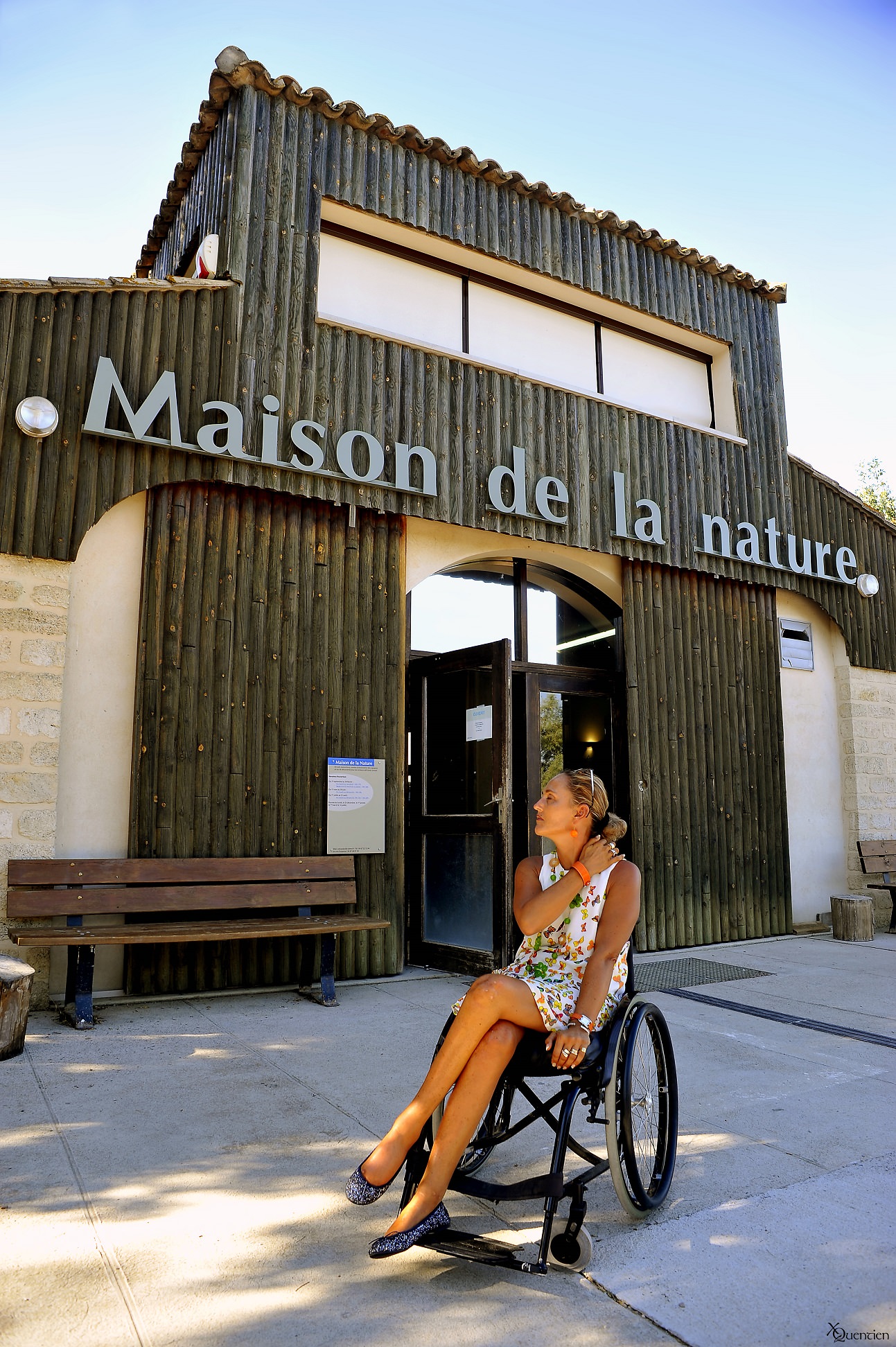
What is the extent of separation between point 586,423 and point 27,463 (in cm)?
471

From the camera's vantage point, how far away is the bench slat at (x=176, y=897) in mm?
5102

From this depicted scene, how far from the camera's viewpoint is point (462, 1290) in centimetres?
232

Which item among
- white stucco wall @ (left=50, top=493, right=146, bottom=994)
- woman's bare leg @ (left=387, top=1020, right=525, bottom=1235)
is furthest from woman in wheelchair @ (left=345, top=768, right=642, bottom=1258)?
white stucco wall @ (left=50, top=493, right=146, bottom=994)

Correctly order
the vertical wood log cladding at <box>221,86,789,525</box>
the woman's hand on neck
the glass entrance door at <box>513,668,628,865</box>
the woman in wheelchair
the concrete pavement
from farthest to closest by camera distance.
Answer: the glass entrance door at <box>513,668,628,865</box> → the vertical wood log cladding at <box>221,86,789,525</box> → the woman's hand on neck → the woman in wheelchair → the concrete pavement

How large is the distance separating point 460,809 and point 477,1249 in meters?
4.90

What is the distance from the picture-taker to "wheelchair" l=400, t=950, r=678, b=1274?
2.36m

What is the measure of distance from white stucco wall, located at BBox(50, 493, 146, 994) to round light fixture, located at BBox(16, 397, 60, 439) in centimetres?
66

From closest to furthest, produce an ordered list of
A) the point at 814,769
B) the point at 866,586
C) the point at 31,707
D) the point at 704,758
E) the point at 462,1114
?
the point at 462,1114, the point at 31,707, the point at 704,758, the point at 814,769, the point at 866,586

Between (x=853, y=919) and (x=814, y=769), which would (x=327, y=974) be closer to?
(x=853, y=919)

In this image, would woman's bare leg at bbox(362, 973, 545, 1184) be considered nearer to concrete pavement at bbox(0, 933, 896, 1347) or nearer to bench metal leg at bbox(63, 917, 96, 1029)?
concrete pavement at bbox(0, 933, 896, 1347)

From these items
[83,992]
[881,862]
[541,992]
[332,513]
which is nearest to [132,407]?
[332,513]

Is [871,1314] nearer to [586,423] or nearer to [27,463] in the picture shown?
[27,463]

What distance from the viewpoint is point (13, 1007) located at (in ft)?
14.3

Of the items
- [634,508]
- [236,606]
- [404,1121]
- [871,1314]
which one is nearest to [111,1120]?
[404,1121]
